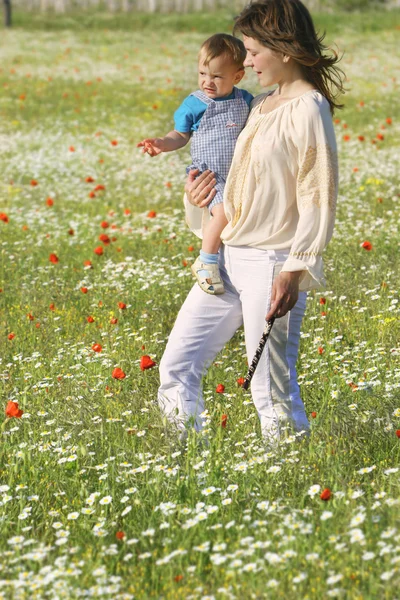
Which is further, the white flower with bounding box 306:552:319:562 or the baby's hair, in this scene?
the baby's hair

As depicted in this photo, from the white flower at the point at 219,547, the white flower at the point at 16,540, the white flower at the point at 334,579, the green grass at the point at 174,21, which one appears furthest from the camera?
the green grass at the point at 174,21

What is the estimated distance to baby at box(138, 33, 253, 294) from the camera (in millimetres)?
4461

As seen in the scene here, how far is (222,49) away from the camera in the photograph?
4.45 metres

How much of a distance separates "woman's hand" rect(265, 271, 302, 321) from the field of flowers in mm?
706

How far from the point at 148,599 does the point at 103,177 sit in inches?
390

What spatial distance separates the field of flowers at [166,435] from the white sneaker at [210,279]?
707 mm

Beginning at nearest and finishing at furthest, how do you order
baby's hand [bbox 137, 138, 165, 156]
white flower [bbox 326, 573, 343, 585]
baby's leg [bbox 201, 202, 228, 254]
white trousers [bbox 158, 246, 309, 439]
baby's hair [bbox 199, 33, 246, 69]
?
white flower [bbox 326, 573, 343, 585]
white trousers [bbox 158, 246, 309, 439]
baby's hair [bbox 199, 33, 246, 69]
baby's leg [bbox 201, 202, 228, 254]
baby's hand [bbox 137, 138, 165, 156]

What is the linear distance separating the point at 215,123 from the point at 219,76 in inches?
9.5

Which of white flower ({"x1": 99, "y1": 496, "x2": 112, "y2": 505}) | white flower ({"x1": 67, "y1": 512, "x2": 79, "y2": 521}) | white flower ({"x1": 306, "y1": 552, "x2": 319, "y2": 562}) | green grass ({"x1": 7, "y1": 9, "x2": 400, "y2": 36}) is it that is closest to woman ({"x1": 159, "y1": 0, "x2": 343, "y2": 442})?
white flower ({"x1": 99, "y1": 496, "x2": 112, "y2": 505})

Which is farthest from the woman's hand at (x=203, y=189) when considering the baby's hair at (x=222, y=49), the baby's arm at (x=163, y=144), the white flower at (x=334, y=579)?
the white flower at (x=334, y=579)

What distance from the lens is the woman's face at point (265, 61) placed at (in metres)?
4.09

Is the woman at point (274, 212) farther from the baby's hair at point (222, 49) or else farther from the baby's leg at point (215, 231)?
the baby's hair at point (222, 49)

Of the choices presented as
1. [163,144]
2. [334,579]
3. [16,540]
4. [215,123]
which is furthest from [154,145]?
[334,579]

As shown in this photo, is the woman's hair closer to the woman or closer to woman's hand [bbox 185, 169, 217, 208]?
the woman
